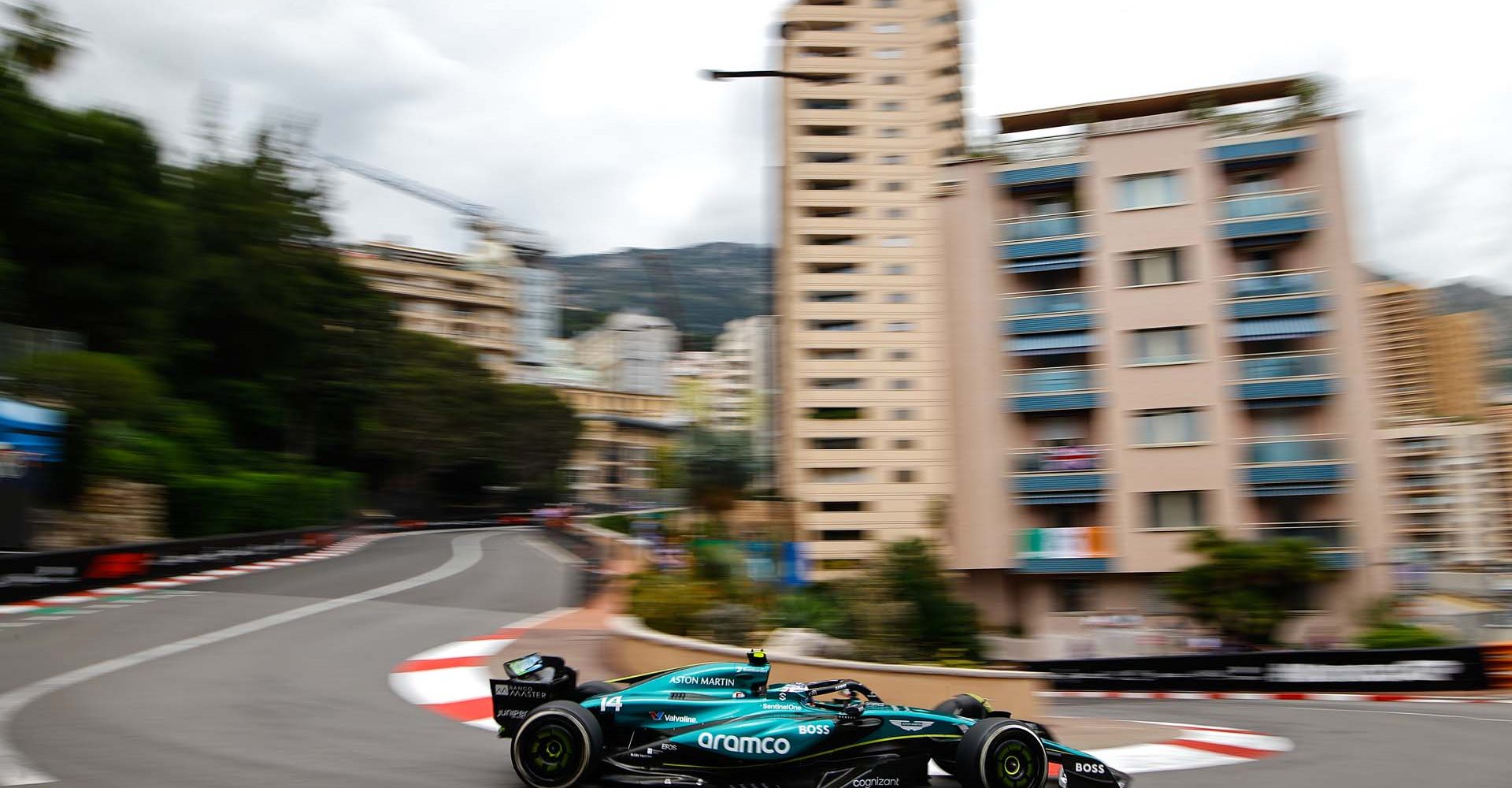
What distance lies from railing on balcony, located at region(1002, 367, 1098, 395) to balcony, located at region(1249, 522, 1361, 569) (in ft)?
18.7

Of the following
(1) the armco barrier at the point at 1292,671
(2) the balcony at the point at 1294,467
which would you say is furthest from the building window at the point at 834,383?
(1) the armco barrier at the point at 1292,671

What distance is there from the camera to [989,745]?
6156 mm

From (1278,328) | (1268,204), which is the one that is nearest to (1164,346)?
(1278,328)

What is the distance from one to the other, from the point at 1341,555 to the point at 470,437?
48.0 meters

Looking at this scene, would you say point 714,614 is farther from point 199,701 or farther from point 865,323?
point 865,323

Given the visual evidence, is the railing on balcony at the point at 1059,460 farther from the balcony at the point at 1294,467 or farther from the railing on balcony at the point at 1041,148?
the railing on balcony at the point at 1041,148

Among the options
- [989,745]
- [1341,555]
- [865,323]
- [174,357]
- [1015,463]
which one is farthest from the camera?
[865,323]

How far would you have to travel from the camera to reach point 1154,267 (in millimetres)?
28203

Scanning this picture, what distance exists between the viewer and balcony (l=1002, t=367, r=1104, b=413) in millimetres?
27562

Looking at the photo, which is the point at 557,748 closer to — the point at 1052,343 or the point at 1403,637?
the point at 1403,637

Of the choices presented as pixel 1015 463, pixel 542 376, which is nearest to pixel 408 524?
pixel 1015 463

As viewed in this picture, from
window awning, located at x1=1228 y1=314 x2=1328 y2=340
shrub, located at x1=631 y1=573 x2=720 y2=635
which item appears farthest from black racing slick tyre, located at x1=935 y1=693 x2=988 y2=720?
window awning, located at x1=1228 y1=314 x2=1328 y2=340

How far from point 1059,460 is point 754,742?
906 inches

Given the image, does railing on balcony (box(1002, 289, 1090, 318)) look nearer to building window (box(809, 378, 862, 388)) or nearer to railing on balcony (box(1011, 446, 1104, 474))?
railing on balcony (box(1011, 446, 1104, 474))
